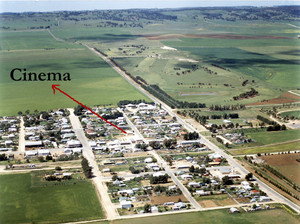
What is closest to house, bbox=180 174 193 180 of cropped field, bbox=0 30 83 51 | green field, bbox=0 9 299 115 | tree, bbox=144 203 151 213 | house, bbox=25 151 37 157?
tree, bbox=144 203 151 213

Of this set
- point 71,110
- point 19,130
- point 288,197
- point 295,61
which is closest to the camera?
point 288,197

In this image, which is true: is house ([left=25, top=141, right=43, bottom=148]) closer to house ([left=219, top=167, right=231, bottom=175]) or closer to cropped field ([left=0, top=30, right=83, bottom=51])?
house ([left=219, top=167, right=231, bottom=175])

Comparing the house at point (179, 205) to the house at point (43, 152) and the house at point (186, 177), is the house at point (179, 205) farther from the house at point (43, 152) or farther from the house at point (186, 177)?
the house at point (43, 152)

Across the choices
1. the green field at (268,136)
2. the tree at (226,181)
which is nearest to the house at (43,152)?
the tree at (226,181)

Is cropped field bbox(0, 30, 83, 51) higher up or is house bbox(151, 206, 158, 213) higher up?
cropped field bbox(0, 30, 83, 51)

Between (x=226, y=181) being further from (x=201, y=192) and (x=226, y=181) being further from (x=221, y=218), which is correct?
(x=221, y=218)

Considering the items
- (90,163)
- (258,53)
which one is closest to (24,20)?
(258,53)

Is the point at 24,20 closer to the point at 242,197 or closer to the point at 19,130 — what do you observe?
the point at 19,130
